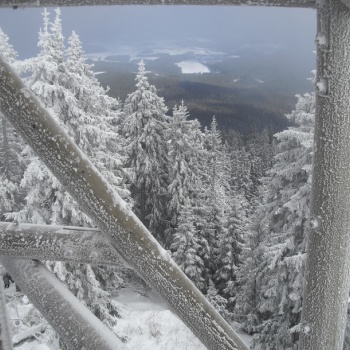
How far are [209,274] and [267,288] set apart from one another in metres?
9.70

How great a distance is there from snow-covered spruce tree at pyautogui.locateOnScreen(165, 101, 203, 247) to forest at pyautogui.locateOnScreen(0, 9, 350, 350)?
74 mm

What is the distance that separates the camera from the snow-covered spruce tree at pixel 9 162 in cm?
1668

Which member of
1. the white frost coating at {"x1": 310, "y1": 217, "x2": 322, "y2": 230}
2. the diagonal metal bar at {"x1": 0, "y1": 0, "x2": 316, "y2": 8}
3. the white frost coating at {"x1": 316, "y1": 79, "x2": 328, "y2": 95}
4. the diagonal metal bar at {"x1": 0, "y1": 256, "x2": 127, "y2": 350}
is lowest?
the diagonal metal bar at {"x1": 0, "y1": 256, "x2": 127, "y2": 350}

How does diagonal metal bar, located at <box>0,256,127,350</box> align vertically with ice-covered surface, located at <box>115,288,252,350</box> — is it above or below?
above

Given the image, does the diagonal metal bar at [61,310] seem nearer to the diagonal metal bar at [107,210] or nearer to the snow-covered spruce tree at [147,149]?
the diagonal metal bar at [107,210]

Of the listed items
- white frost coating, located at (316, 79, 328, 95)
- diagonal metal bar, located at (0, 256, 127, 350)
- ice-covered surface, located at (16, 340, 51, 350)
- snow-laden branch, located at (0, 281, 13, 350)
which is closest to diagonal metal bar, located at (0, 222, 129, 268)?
diagonal metal bar, located at (0, 256, 127, 350)

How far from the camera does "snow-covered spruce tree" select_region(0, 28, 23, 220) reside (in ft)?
54.7

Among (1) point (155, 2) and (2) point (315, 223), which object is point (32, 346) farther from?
(1) point (155, 2)

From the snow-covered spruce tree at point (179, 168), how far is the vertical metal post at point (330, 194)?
21.9 metres

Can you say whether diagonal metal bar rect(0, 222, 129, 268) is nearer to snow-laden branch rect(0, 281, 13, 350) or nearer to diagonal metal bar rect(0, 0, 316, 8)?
snow-laden branch rect(0, 281, 13, 350)

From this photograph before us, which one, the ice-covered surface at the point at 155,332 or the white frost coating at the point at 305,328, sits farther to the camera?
the ice-covered surface at the point at 155,332

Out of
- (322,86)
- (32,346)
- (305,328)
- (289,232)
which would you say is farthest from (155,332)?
(322,86)

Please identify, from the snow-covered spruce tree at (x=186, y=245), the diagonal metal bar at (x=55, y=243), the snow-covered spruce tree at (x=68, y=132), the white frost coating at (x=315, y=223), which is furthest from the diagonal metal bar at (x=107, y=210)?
the snow-covered spruce tree at (x=186, y=245)

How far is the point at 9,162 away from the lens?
20.8 meters
